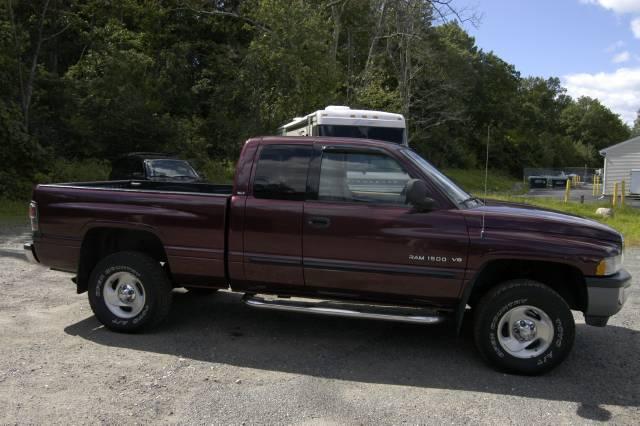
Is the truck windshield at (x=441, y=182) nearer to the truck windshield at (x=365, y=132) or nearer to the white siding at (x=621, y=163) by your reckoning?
the truck windshield at (x=365, y=132)

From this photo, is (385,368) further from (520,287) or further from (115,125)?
(115,125)

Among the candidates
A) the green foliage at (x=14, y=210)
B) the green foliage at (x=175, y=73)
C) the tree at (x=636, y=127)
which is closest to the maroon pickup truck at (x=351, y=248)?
the green foliage at (x=14, y=210)

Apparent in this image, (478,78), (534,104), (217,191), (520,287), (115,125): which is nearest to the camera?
(520,287)

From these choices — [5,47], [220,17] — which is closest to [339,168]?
[5,47]

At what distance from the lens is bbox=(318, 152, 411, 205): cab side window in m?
4.99

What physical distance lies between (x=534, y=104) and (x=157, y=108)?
8378 centimetres

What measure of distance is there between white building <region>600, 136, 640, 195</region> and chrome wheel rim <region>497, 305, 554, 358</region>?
36.8 meters

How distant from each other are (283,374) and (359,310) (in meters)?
0.85

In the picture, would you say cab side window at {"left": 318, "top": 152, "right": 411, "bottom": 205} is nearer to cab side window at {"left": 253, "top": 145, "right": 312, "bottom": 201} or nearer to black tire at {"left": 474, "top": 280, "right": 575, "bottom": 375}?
cab side window at {"left": 253, "top": 145, "right": 312, "bottom": 201}

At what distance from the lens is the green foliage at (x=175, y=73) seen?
18.8 m

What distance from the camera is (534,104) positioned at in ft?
316

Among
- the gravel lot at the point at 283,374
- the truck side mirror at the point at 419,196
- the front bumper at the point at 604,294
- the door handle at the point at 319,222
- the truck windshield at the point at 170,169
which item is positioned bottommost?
the gravel lot at the point at 283,374

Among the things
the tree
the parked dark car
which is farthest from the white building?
the tree

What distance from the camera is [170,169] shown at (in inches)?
589
